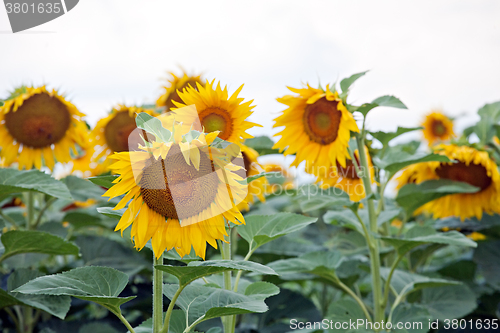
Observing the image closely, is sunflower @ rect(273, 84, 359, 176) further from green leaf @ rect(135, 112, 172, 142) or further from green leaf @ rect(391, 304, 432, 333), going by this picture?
green leaf @ rect(135, 112, 172, 142)

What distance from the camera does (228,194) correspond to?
854 mm

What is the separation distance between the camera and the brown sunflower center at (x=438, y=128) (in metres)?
3.44

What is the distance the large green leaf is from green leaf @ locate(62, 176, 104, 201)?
2.94ft

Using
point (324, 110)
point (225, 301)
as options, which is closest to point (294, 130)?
point (324, 110)

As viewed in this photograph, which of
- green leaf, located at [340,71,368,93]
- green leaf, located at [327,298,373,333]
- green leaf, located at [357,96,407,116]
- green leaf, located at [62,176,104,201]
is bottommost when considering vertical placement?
green leaf, located at [327,298,373,333]

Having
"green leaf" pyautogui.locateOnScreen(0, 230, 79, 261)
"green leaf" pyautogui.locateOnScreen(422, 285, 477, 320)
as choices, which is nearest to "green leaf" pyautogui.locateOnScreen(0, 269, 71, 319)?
"green leaf" pyautogui.locateOnScreen(0, 230, 79, 261)

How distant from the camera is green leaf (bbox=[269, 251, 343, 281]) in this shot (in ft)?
4.64

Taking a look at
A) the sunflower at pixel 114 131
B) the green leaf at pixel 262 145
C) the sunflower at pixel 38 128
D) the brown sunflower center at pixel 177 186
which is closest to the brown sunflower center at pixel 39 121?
the sunflower at pixel 38 128

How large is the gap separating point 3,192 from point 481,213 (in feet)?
6.59

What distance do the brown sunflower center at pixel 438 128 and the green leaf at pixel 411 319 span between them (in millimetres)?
2348

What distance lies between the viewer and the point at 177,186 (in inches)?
32.2

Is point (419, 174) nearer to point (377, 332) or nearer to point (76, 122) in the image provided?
point (377, 332)

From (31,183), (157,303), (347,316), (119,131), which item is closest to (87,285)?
(157,303)

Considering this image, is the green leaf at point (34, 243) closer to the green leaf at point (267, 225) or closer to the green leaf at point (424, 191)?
the green leaf at point (267, 225)
